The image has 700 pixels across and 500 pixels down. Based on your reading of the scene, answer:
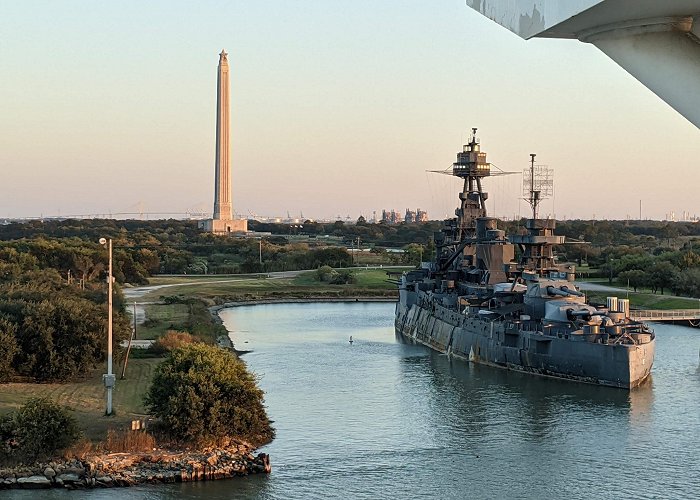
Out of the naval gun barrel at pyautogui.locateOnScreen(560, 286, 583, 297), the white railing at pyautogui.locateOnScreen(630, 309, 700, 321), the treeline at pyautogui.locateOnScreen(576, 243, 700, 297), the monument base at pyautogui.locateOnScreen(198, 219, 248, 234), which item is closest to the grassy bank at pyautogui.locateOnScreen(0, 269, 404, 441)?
the naval gun barrel at pyautogui.locateOnScreen(560, 286, 583, 297)

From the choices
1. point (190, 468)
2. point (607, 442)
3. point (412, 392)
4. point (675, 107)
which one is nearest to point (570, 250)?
point (412, 392)

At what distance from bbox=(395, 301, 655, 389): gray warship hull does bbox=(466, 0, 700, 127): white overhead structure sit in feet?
103

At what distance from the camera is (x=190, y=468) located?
2169 cm

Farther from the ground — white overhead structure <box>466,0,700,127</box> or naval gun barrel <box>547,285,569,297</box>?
white overhead structure <box>466,0,700,127</box>

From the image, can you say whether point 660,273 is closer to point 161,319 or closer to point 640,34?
point 161,319

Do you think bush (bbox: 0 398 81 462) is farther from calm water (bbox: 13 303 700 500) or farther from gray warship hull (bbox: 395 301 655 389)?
gray warship hull (bbox: 395 301 655 389)

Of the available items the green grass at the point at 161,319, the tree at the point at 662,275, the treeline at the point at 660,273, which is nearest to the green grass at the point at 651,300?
the treeline at the point at 660,273

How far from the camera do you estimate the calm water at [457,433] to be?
21.6 metres

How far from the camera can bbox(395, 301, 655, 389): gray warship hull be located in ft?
112

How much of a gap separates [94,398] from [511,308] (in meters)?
19.8

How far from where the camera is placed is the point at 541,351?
37062 mm

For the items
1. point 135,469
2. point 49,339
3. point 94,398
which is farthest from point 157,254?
point 135,469

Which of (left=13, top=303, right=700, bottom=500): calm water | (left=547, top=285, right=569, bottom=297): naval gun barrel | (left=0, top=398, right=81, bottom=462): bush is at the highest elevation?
(left=547, top=285, right=569, bottom=297): naval gun barrel

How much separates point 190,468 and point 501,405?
45.3 ft
